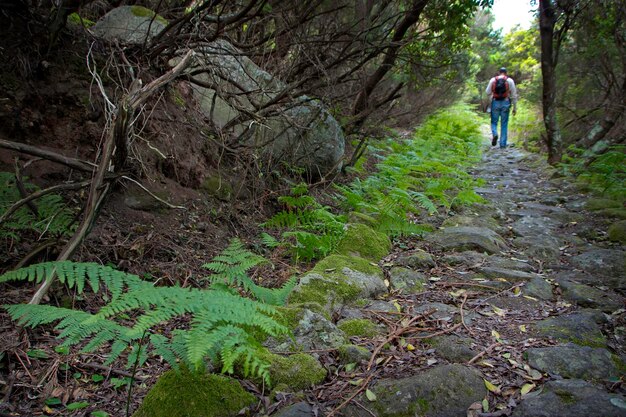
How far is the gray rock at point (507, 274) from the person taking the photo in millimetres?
3154

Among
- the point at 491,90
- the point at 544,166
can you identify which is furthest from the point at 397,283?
the point at 491,90

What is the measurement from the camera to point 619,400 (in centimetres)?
161

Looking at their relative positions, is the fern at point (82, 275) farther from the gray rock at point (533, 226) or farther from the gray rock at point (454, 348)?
the gray rock at point (533, 226)

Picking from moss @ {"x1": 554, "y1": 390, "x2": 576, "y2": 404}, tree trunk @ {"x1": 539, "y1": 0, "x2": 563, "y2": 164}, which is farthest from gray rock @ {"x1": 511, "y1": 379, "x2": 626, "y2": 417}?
tree trunk @ {"x1": 539, "y1": 0, "x2": 563, "y2": 164}

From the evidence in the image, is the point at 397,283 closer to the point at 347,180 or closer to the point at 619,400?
the point at 619,400

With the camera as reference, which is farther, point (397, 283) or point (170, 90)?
point (170, 90)

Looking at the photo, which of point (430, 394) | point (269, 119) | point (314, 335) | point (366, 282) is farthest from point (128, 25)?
point (430, 394)

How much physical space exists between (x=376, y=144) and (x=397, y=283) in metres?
5.81

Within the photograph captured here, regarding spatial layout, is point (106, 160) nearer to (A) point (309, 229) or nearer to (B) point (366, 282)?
(B) point (366, 282)

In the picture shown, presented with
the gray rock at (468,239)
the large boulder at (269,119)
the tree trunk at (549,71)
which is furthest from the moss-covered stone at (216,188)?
the tree trunk at (549,71)

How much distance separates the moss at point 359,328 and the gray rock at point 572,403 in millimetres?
866

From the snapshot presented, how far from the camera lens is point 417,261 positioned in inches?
140

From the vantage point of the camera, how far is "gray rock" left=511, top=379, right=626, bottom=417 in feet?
5.12

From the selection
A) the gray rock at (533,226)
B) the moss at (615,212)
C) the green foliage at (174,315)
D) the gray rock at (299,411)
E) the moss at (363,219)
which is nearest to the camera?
the green foliage at (174,315)
